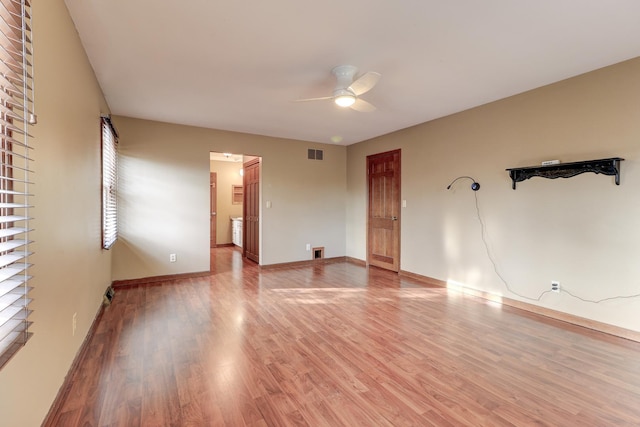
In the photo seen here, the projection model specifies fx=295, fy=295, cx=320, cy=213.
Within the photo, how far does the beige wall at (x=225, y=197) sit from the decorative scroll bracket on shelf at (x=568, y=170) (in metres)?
7.02

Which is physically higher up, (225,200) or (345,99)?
(345,99)

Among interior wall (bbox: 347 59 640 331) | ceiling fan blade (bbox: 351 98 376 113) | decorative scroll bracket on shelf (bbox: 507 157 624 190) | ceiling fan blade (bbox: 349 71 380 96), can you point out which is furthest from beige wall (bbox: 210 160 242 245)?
decorative scroll bracket on shelf (bbox: 507 157 624 190)

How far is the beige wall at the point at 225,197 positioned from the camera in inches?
333

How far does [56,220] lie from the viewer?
1.78m

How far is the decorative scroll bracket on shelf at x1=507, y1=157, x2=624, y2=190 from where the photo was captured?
2.78 metres

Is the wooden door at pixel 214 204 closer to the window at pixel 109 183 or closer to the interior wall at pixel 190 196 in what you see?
the interior wall at pixel 190 196

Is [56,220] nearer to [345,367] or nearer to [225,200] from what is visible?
[345,367]

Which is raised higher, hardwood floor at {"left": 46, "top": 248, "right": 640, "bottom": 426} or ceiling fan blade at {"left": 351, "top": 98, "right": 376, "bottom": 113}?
ceiling fan blade at {"left": 351, "top": 98, "right": 376, "bottom": 113}

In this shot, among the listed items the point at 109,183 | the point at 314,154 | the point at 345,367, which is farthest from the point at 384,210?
the point at 109,183

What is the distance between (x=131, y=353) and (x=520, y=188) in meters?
4.35

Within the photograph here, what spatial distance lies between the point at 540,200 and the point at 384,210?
257 centimetres

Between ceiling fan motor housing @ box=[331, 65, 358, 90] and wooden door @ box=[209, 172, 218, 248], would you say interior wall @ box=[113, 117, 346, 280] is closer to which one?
ceiling fan motor housing @ box=[331, 65, 358, 90]

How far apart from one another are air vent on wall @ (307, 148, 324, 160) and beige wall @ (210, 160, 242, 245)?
11.0 feet

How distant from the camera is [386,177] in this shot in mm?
5535
